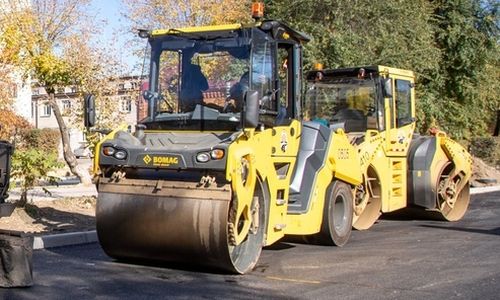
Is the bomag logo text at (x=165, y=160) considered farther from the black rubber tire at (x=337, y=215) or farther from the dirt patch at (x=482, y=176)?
the dirt patch at (x=482, y=176)

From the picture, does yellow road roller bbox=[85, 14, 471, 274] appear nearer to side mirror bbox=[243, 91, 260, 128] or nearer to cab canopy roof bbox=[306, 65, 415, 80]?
side mirror bbox=[243, 91, 260, 128]

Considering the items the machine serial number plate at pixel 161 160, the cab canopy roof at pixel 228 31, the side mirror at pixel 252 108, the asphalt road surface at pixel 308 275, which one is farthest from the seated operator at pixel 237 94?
the asphalt road surface at pixel 308 275

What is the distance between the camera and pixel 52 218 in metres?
11.7

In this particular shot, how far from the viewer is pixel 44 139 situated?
116 ft

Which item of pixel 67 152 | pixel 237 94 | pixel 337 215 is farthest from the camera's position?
pixel 67 152

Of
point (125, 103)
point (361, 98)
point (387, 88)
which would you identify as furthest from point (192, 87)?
point (125, 103)

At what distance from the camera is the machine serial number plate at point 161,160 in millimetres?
7301

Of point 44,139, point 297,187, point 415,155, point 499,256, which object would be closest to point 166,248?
point 297,187

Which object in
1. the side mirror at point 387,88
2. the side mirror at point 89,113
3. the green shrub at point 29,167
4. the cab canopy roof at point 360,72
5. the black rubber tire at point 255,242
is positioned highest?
the cab canopy roof at point 360,72

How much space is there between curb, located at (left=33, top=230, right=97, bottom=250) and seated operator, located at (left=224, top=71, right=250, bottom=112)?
350 centimetres

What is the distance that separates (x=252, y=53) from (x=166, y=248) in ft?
8.08

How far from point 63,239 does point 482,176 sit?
57.0 ft

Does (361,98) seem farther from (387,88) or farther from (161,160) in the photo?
(161,160)

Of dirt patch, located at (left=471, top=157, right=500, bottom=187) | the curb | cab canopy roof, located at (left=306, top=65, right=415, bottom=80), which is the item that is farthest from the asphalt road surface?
dirt patch, located at (left=471, top=157, right=500, bottom=187)
